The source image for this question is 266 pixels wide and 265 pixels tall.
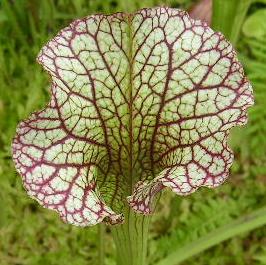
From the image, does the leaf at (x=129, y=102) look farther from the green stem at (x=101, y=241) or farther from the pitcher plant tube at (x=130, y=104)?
the green stem at (x=101, y=241)

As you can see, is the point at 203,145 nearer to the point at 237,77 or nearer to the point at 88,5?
the point at 237,77

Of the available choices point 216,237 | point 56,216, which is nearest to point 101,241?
point 216,237

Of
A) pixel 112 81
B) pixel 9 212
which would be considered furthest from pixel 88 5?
pixel 112 81

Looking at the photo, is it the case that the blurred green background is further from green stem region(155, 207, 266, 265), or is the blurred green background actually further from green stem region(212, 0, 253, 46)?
green stem region(212, 0, 253, 46)

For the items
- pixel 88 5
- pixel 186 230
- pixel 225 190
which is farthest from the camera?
pixel 88 5

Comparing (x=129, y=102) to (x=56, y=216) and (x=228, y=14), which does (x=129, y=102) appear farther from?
(x=56, y=216)

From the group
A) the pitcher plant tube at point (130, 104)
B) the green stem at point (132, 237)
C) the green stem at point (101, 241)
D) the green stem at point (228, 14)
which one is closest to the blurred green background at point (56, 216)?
the green stem at point (101, 241)
